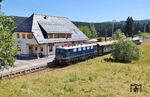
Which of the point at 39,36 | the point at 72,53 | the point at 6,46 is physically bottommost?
the point at 72,53

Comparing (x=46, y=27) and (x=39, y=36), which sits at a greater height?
(x=46, y=27)

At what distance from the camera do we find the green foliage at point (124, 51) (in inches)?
1841

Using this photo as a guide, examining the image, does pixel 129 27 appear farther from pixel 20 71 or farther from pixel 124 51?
pixel 20 71

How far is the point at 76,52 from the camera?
42188 millimetres

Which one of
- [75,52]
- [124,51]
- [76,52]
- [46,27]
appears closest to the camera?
[75,52]

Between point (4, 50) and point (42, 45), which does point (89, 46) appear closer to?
point (42, 45)

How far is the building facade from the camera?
Result: 153ft

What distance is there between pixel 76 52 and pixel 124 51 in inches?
421

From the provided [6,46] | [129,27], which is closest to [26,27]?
[6,46]

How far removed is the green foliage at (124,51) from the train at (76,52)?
462cm

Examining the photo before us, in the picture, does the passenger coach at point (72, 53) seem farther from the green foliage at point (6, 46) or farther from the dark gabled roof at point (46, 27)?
the green foliage at point (6, 46)

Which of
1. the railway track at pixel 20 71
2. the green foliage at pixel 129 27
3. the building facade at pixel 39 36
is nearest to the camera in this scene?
the railway track at pixel 20 71

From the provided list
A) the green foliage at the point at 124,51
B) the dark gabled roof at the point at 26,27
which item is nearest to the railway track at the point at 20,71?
the dark gabled roof at the point at 26,27

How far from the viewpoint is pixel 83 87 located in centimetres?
2073
